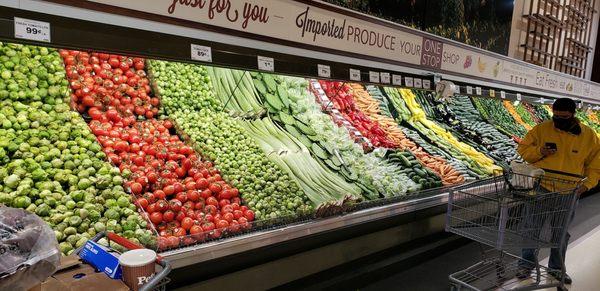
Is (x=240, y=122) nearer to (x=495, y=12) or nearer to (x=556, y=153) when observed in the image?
(x=556, y=153)

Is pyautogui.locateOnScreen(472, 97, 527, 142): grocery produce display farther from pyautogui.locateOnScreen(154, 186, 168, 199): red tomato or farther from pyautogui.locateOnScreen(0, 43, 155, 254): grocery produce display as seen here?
pyautogui.locateOnScreen(0, 43, 155, 254): grocery produce display

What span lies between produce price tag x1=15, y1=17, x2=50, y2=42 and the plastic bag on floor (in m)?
0.66

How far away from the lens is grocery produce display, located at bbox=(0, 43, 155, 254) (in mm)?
2100

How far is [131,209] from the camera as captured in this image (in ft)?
7.70

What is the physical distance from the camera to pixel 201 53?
2.02 meters

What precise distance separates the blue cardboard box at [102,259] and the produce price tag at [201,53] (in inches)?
38.0

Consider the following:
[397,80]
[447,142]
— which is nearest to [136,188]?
[397,80]

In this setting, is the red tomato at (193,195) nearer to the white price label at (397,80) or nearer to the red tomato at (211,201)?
the red tomato at (211,201)

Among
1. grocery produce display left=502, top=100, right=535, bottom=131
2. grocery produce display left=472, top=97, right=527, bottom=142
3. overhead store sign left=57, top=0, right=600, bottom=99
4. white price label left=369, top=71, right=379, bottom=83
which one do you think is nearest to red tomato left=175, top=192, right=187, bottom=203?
overhead store sign left=57, top=0, right=600, bottom=99

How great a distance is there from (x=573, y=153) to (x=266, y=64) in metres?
3.11

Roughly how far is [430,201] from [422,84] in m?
1.09

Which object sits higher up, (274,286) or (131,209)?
(131,209)

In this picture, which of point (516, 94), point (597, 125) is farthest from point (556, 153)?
point (597, 125)

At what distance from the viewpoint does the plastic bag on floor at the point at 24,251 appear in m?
1.04
